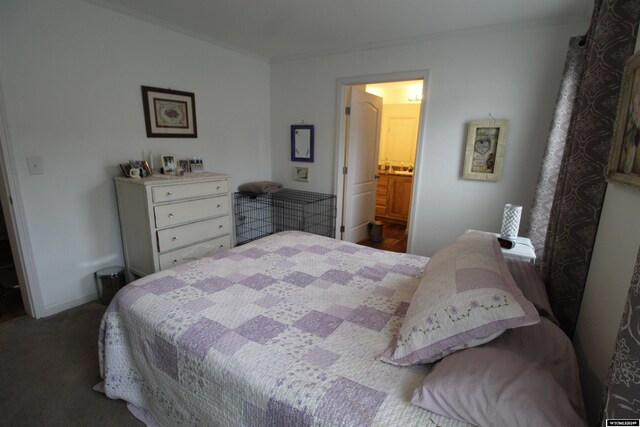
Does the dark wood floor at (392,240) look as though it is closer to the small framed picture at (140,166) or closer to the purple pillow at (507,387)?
the small framed picture at (140,166)

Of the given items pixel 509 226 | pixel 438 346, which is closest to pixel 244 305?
pixel 438 346

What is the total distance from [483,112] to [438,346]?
8.34 feet

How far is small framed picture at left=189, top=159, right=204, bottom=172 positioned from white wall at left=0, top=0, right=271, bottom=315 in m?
0.14

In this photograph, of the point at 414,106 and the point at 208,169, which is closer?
the point at 208,169

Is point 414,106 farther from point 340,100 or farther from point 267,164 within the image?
point 267,164

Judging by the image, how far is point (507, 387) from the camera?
792 millimetres

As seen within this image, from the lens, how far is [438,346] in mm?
977

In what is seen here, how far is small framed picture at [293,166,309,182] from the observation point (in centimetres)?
400

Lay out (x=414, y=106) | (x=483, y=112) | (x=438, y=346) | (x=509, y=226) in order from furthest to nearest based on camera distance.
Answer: (x=414, y=106)
(x=483, y=112)
(x=509, y=226)
(x=438, y=346)

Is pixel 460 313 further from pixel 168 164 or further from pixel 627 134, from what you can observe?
pixel 168 164

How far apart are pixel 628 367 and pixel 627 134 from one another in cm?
82

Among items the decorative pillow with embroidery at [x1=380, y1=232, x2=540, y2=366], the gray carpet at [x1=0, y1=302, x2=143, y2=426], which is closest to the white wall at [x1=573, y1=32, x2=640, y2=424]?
the decorative pillow with embroidery at [x1=380, y1=232, x2=540, y2=366]

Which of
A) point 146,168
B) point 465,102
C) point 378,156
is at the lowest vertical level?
point 146,168

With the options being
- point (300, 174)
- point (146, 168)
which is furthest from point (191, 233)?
point (300, 174)
